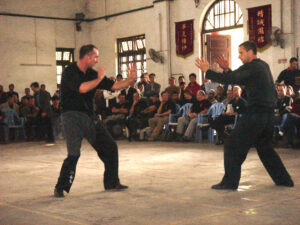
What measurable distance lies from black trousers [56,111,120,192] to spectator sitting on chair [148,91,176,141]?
26.6ft

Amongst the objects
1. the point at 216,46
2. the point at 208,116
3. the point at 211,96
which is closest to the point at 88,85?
the point at 208,116

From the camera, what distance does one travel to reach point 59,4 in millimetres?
22938

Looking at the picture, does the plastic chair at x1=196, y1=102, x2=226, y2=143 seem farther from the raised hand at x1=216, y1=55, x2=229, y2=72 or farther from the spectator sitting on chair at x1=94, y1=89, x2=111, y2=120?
the raised hand at x1=216, y1=55, x2=229, y2=72

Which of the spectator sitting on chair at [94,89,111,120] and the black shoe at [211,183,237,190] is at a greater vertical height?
the spectator sitting on chair at [94,89,111,120]

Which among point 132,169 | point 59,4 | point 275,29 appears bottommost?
point 132,169

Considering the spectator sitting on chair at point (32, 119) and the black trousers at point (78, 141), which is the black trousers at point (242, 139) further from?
the spectator sitting on chair at point (32, 119)

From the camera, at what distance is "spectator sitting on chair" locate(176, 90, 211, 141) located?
13.9 meters

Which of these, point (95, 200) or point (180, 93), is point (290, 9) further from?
point (95, 200)

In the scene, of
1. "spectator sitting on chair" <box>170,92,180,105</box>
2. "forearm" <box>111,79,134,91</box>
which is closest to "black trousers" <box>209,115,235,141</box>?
"spectator sitting on chair" <box>170,92,180,105</box>

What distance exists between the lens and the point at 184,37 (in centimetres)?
1914

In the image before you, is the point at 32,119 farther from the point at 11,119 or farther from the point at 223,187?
the point at 223,187

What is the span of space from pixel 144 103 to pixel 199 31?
175 inches

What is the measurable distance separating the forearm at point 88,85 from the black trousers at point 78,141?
37cm

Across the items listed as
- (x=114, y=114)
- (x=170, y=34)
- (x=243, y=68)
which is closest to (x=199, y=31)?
(x=170, y=34)
